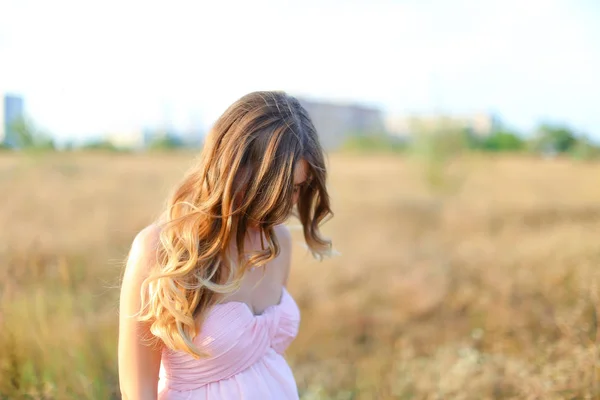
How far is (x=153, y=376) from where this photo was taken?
160 cm

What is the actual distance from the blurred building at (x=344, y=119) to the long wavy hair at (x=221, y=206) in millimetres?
15971

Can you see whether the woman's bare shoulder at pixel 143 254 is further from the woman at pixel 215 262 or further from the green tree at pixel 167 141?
the green tree at pixel 167 141

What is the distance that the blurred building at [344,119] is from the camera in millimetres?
19219

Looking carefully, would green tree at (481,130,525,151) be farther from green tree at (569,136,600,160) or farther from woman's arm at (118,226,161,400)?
woman's arm at (118,226,161,400)

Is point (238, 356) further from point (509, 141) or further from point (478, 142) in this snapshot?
point (509, 141)

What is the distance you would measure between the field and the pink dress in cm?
46

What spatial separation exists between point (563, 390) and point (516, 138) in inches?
1146

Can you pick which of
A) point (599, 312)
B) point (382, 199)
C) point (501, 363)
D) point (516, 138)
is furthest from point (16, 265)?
point (516, 138)

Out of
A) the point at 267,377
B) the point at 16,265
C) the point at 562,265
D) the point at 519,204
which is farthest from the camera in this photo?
the point at 519,204

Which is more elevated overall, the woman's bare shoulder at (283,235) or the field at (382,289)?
the woman's bare shoulder at (283,235)

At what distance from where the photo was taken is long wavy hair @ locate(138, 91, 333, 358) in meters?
1.53

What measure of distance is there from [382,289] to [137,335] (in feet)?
20.6

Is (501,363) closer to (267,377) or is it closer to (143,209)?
(267,377)

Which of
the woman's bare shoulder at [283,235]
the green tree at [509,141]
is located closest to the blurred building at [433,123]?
the woman's bare shoulder at [283,235]
